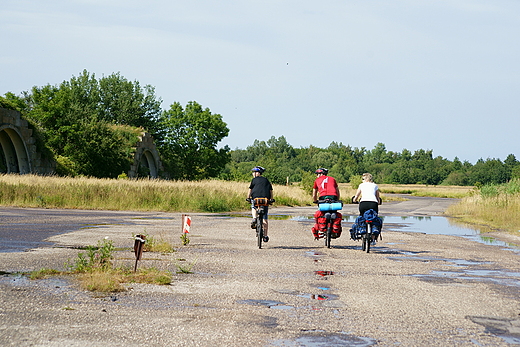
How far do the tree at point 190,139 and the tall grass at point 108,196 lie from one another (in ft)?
171

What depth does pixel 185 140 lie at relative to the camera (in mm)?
90938

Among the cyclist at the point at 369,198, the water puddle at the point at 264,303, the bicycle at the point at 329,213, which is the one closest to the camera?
the water puddle at the point at 264,303

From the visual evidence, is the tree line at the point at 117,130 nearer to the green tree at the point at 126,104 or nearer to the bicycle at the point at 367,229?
the green tree at the point at 126,104

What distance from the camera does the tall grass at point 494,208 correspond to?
28.0 m

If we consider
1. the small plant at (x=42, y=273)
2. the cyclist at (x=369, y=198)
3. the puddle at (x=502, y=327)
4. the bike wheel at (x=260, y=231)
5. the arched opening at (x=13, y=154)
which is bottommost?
the puddle at (x=502, y=327)

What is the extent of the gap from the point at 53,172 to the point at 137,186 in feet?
64.3

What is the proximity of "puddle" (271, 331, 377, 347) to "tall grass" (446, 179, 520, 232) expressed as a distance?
20.1 metres

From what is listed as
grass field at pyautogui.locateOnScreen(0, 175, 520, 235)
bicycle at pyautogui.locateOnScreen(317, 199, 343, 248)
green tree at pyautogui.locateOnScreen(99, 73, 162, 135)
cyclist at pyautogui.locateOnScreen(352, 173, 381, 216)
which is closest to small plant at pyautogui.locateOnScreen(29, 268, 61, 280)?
bicycle at pyautogui.locateOnScreen(317, 199, 343, 248)

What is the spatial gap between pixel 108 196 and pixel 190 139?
56290mm

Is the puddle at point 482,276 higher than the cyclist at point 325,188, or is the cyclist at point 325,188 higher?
the cyclist at point 325,188

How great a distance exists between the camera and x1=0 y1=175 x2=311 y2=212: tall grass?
33062 millimetres

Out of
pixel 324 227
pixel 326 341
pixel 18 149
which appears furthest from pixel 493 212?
pixel 18 149

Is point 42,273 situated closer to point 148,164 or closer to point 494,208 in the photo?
point 494,208

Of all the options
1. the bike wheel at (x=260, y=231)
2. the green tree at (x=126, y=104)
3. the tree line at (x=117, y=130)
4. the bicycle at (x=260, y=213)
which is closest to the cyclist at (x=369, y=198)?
the bicycle at (x=260, y=213)
